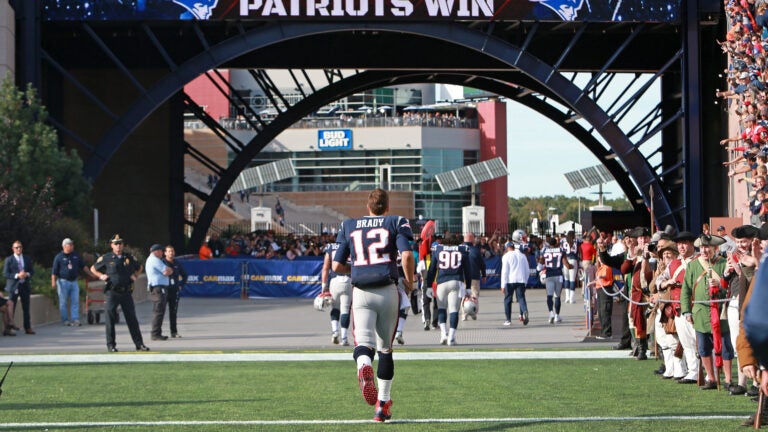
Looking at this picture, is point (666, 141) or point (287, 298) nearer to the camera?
point (287, 298)

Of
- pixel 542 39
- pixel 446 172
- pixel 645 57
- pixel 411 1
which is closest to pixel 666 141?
pixel 645 57

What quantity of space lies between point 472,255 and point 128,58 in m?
19.2

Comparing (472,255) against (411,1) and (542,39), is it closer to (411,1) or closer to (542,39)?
(411,1)

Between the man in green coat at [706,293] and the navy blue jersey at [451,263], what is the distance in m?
7.22

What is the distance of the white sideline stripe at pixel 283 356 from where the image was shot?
58.8ft

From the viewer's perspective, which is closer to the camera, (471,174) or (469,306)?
(469,306)

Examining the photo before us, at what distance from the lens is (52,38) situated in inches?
1548

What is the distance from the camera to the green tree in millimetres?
31969

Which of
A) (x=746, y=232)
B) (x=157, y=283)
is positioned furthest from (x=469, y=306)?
(x=746, y=232)

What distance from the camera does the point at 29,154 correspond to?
106ft

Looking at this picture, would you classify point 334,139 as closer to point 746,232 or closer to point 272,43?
point 272,43

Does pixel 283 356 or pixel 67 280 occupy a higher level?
pixel 67 280

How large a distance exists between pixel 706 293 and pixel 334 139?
84477mm

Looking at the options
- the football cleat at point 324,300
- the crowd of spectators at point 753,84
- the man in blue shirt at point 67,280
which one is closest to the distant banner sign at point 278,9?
the man in blue shirt at point 67,280
